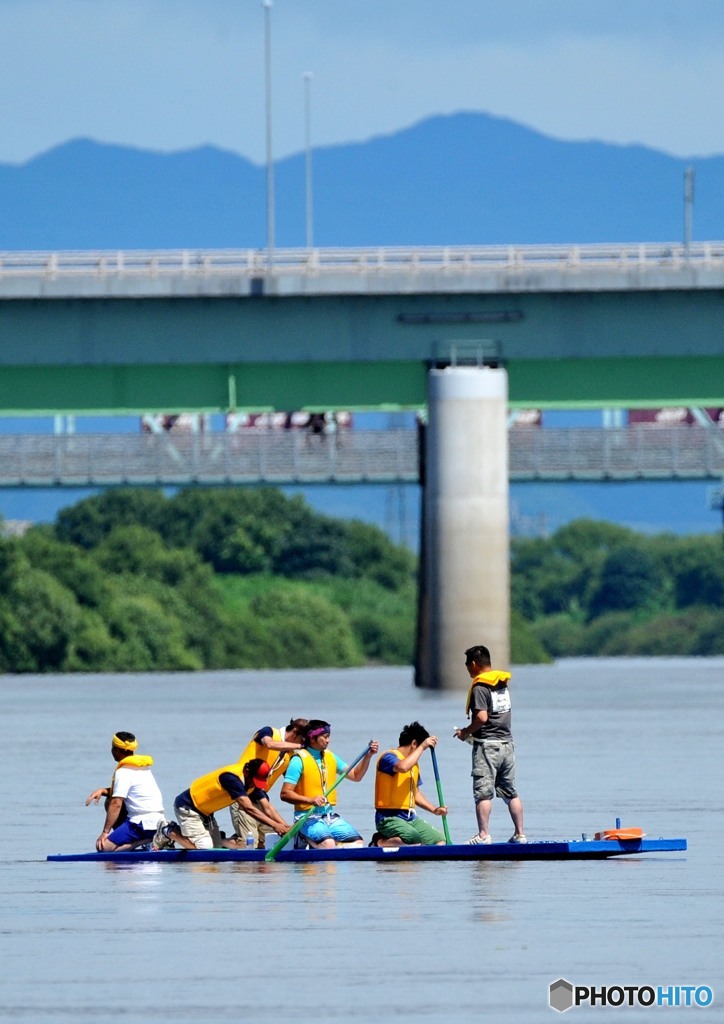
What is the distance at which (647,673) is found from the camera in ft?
300

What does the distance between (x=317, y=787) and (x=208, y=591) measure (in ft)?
293

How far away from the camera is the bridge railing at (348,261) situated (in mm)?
63469

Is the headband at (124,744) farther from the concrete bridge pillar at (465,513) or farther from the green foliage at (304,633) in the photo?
the green foliage at (304,633)

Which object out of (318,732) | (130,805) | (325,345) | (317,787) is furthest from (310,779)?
(325,345)

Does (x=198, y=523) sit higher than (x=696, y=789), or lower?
higher

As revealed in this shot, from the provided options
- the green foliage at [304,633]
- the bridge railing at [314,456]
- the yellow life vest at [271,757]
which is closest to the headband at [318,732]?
the yellow life vest at [271,757]

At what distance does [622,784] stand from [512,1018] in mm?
19174

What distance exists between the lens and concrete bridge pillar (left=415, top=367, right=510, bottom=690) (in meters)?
63.2

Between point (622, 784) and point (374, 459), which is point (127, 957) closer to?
point (622, 784)

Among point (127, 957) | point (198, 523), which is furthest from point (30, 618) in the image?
point (127, 957)

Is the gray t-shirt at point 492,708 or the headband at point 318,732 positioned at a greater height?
the gray t-shirt at point 492,708

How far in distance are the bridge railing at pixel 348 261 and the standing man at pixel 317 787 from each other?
3958 centimetres

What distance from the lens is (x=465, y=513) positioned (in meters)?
63.5

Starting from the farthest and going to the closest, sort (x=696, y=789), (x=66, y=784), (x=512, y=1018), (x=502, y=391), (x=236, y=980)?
(x=502, y=391) → (x=66, y=784) → (x=696, y=789) → (x=236, y=980) → (x=512, y=1018)
